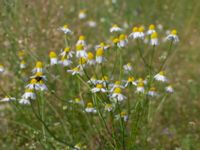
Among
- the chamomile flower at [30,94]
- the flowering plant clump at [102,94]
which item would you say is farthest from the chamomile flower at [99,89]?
the chamomile flower at [30,94]

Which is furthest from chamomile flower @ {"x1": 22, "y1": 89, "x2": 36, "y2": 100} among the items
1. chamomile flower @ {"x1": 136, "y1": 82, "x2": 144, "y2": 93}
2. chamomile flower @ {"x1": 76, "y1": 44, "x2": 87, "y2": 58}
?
chamomile flower @ {"x1": 136, "y1": 82, "x2": 144, "y2": 93}

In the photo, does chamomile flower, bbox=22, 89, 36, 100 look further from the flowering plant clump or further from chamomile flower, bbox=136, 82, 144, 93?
chamomile flower, bbox=136, 82, 144, 93

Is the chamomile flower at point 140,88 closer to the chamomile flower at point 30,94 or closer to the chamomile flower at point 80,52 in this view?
the chamomile flower at point 80,52

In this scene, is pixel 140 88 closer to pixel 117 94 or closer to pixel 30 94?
pixel 117 94

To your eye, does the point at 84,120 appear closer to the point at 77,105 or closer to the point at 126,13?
the point at 77,105

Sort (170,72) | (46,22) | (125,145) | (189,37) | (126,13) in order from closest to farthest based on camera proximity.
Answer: (125,145) → (46,22) → (170,72) → (189,37) → (126,13)

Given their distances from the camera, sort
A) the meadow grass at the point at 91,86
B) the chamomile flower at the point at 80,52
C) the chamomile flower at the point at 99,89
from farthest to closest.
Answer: the meadow grass at the point at 91,86 → the chamomile flower at the point at 80,52 → the chamomile flower at the point at 99,89

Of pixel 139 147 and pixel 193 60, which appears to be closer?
pixel 139 147

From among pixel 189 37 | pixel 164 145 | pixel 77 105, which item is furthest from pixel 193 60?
pixel 77 105
